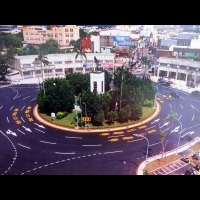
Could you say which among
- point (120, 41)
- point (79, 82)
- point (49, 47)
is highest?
point (120, 41)

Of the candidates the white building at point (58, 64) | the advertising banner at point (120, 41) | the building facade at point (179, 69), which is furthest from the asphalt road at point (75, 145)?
the advertising banner at point (120, 41)

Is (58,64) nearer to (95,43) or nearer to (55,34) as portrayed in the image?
(55,34)

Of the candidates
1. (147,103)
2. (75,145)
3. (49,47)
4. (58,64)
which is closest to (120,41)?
(58,64)

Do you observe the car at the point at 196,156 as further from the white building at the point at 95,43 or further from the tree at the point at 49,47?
the tree at the point at 49,47

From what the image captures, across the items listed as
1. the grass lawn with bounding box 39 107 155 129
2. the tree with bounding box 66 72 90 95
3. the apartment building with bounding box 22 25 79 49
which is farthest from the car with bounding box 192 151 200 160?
the apartment building with bounding box 22 25 79 49

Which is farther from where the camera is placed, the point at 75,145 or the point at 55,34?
the point at 55,34

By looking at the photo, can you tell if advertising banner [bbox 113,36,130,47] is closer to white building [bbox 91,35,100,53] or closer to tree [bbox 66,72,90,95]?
white building [bbox 91,35,100,53]
